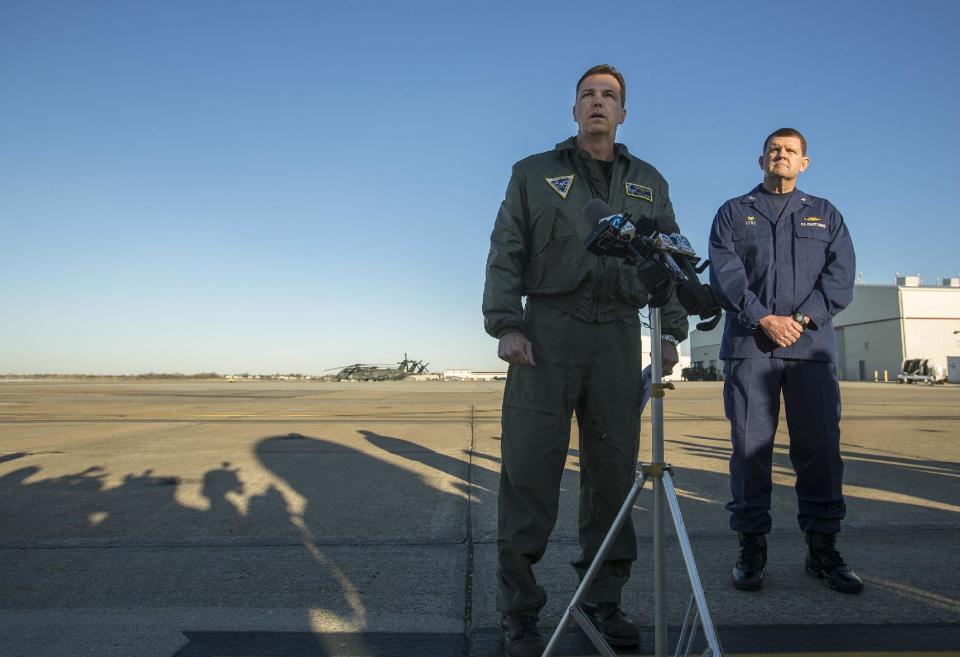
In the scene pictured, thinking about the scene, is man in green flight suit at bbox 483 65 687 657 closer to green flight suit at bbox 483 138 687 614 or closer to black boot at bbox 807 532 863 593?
green flight suit at bbox 483 138 687 614

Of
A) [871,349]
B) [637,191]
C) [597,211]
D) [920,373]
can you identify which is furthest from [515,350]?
[871,349]

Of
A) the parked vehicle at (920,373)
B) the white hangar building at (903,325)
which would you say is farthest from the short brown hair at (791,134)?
the white hangar building at (903,325)

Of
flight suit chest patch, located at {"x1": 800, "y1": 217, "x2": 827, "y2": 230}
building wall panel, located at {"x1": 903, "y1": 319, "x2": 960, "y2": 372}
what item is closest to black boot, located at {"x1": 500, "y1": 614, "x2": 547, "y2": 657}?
Result: flight suit chest patch, located at {"x1": 800, "y1": 217, "x2": 827, "y2": 230}

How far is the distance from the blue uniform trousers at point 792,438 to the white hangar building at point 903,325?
1749 inches

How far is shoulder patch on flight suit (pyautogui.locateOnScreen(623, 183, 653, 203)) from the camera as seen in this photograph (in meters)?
2.51

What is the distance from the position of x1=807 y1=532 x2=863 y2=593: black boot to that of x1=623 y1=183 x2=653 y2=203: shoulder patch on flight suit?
1.75 metres

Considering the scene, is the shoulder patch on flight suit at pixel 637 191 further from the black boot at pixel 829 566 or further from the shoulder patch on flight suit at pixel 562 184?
the black boot at pixel 829 566

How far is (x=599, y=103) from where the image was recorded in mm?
2500

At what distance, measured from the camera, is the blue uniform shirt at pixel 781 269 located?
2979 mm

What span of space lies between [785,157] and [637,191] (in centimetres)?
111

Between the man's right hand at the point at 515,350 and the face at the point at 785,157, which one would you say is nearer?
the man's right hand at the point at 515,350

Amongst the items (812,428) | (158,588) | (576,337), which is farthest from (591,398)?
(158,588)

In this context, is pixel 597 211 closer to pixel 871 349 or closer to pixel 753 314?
pixel 753 314

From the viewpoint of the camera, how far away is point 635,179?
8.40 ft
